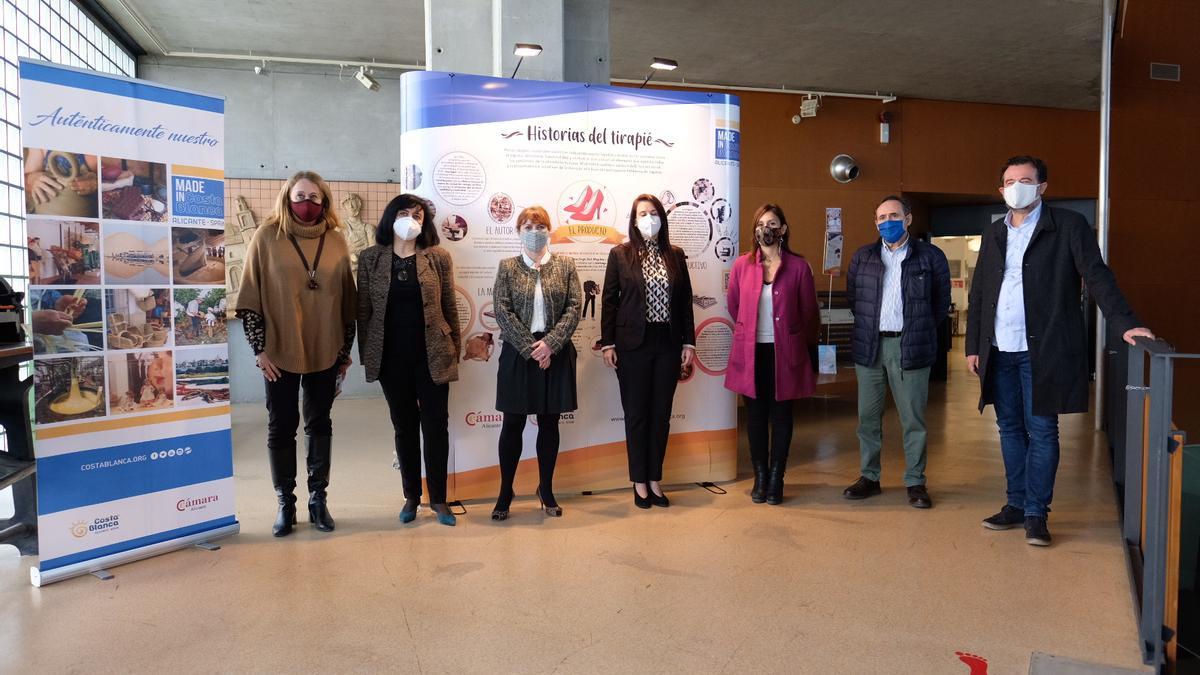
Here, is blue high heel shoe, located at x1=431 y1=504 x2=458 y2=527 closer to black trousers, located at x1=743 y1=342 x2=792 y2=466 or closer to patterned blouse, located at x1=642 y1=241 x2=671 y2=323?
patterned blouse, located at x1=642 y1=241 x2=671 y2=323

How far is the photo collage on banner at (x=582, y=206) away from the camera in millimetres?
4246

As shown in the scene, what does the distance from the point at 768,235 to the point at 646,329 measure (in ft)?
2.83

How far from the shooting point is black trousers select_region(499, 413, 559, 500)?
4.07m

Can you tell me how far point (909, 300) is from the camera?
166 inches

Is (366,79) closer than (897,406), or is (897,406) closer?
(897,406)

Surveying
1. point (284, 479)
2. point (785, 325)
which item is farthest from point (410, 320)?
point (785, 325)

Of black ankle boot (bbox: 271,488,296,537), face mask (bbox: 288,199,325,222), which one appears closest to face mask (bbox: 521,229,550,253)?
face mask (bbox: 288,199,325,222)

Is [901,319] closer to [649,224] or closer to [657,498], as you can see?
[649,224]

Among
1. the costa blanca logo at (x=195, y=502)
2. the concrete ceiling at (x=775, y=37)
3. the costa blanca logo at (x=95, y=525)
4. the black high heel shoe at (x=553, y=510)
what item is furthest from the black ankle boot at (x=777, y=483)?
the concrete ceiling at (x=775, y=37)

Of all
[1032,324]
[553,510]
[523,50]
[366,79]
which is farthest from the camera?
[366,79]

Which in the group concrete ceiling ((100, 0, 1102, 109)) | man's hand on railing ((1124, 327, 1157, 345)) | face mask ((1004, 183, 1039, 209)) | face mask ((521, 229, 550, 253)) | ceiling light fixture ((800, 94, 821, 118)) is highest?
concrete ceiling ((100, 0, 1102, 109))

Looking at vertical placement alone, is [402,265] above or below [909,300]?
above

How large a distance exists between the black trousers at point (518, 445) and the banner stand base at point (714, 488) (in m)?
1.10

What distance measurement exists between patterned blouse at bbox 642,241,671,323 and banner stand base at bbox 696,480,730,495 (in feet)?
3.76
